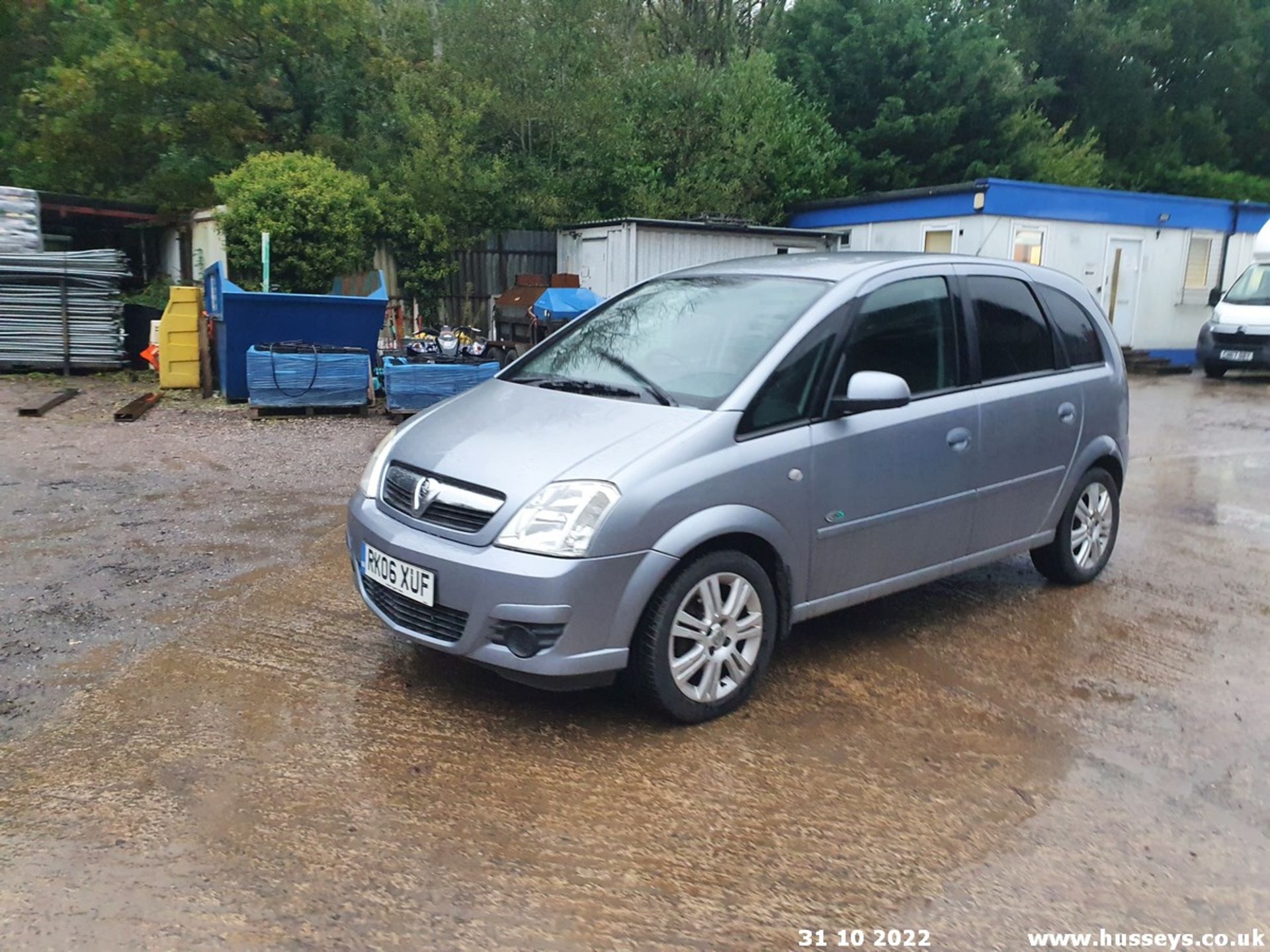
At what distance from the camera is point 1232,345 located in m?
17.4

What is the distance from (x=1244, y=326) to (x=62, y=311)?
18.3 m

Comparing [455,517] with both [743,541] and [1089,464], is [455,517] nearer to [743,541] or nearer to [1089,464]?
[743,541]

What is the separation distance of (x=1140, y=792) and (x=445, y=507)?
2.66 metres

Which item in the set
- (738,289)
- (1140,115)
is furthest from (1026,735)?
(1140,115)

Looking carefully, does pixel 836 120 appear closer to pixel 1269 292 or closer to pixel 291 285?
pixel 1269 292

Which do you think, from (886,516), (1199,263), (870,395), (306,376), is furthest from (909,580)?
(1199,263)

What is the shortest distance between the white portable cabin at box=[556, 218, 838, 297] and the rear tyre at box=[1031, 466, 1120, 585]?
1061 centimetres

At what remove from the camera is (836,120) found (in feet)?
79.5

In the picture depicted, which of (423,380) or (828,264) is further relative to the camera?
(423,380)

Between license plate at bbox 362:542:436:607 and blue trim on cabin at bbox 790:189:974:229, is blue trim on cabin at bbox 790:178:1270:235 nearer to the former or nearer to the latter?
blue trim on cabin at bbox 790:189:974:229

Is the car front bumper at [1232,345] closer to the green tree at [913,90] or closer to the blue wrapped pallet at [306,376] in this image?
the green tree at [913,90]

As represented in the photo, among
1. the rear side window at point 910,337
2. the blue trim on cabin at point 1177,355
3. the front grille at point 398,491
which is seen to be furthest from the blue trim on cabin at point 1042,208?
the front grille at point 398,491

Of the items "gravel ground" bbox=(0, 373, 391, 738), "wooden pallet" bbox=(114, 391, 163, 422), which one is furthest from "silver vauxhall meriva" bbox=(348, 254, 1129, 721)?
"wooden pallet" bbox=(114, 391, 163, 422)

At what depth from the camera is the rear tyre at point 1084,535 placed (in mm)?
5582
